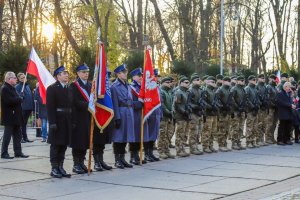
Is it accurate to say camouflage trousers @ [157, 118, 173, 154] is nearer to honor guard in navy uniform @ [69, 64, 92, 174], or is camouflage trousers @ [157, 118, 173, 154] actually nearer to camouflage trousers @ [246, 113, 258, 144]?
honor guard in navy uniform @ [69, 64, 92, 174]

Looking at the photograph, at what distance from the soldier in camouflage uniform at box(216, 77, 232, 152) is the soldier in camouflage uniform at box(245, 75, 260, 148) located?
3.17 feet

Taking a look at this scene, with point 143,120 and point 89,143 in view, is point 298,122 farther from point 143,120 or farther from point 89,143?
point 89,143

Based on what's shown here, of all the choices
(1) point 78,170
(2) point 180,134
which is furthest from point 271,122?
(1) point 78,170

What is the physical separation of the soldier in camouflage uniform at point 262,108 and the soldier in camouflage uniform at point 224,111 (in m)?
1.67

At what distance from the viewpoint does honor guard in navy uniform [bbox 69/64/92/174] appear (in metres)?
11.5

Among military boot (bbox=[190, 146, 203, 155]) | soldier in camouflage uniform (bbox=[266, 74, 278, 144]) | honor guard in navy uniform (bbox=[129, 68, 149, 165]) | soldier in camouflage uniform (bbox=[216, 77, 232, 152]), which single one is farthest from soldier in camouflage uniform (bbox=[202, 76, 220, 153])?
soldier in camouflage uniform (bbox=[266, 74, 278, 144])

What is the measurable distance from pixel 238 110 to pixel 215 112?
3.42 ft

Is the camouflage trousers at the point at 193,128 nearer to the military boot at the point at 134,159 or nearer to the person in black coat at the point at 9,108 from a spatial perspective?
the military boot at the point at 134,159

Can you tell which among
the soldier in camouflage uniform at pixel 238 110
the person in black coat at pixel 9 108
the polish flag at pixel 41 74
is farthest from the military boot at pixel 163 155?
the polish flag at pixel 41 74

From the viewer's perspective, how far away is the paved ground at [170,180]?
952 cm

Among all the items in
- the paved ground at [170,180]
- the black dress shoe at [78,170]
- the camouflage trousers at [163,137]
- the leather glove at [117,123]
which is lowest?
the paved ground at [170,180]

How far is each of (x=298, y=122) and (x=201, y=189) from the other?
923 centimetres

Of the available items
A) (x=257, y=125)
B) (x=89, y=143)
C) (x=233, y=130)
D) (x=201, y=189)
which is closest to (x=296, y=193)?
(x=201, y=189)

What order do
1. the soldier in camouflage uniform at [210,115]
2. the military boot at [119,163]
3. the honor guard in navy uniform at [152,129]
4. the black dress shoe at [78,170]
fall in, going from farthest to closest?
the soldier in camouflage uniform at [210,115] → the honor guard in navy uniform at [152,129] → the military boot at [119,163] → the black dress shoe at [78,170]
